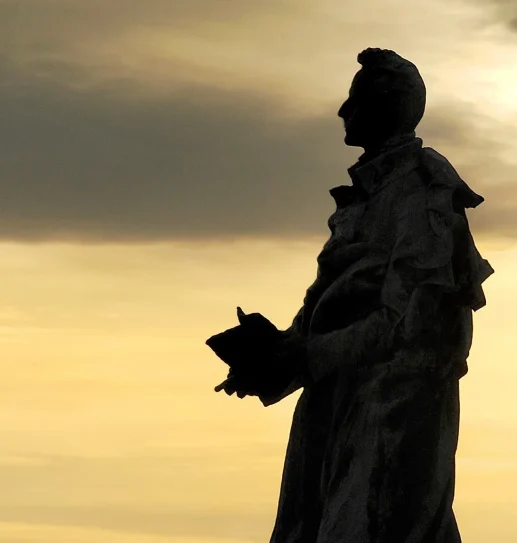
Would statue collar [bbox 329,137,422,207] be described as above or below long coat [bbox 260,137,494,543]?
above

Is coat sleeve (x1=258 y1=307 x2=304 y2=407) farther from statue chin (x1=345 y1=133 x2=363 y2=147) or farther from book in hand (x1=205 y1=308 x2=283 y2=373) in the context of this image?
statue chin (x1=345 y1=133 x2=363 y2=147)

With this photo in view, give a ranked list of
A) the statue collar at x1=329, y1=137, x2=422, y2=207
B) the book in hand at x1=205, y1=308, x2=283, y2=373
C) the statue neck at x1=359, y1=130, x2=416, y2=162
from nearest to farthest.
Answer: the book in hand at x1=205, y1=308, x2=283, y2=373, the statue collar at x1=329, y1=137, x2=422, y2=207, the statue neck at x1=359, y1=130, x2=416, y2=162

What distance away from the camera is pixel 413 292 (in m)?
14.5

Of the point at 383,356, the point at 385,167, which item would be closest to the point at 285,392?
the point at 383,356

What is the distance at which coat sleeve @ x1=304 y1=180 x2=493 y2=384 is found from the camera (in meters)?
14.5

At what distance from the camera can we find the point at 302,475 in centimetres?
1507

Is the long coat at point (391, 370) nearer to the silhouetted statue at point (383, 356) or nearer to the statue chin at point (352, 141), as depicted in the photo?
the silhouetted statue at point (383, 356)

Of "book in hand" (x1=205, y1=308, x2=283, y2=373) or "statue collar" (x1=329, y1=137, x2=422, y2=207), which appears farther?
"statue collar" (x1=329, y1=137, x2=422, y2=207)

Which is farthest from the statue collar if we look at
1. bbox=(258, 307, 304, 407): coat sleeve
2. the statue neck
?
bbox=(258, 307, 304, 407): coat sleeve

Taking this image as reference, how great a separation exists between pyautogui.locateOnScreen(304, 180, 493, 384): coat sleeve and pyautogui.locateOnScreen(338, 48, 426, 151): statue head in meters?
0.73

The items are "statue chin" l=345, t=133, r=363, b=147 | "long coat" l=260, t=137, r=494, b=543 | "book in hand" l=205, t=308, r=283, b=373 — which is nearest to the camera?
"long coat" l=260, t=137, r=494, b=543

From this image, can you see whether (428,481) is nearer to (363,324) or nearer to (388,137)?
(363,324)

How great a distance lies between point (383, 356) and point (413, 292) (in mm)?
495

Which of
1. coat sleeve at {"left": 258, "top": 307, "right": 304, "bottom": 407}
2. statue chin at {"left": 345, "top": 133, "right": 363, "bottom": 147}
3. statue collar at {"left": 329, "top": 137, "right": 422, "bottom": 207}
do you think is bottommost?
coat sleeve at {"left": 258, "top": 307, "right": 304, "bottom": 407}
